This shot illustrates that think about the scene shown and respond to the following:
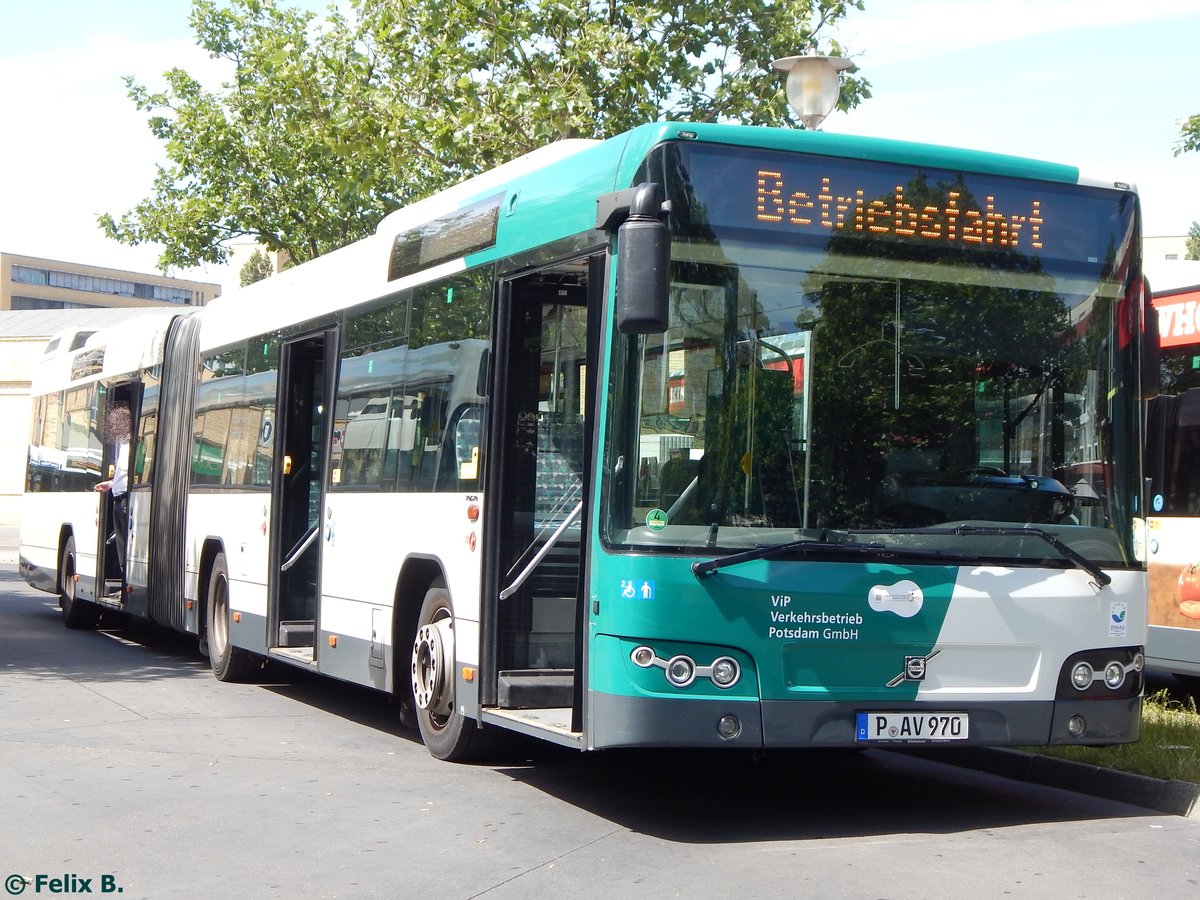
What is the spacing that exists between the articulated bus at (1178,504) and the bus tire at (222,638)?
7259 mm

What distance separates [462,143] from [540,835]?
13.4 m

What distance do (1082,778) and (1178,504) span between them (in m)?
4.04

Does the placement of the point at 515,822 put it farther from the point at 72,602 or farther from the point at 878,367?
the point at 72,602

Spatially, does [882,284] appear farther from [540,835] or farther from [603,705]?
[540,835]

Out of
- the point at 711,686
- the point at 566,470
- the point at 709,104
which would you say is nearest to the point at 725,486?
the point at 711,686

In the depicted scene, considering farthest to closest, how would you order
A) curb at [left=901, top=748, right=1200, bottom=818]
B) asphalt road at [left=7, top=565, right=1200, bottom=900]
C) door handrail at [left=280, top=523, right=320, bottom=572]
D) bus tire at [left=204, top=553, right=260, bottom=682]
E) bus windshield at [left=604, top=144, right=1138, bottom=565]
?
bus tire at [left=204, top=553, right=260, bottom=682]
door handrail at [left=280, top=523, right=320, bottom=572]
curb at [left=901, top=748, right=1200, bottom=818]
bus windshield at [left=604, top=144, right=1138, bottom=565]
asphalt road at [left=7, top=565, right=1200, bottom=900]

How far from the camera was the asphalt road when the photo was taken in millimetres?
6402

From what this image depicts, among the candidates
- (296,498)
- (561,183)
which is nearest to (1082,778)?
(561,183)

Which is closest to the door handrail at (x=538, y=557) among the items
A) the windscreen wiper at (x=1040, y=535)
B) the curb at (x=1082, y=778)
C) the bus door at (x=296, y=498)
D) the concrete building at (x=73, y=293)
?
the windscreen wiper at (x=1040, y=535)

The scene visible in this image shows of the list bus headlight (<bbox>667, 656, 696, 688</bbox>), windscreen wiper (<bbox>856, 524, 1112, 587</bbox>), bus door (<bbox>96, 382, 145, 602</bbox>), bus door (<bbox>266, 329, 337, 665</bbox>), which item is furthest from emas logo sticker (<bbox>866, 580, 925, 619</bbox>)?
bus door (<bbox>96, 382, 145, 602</bbox>)

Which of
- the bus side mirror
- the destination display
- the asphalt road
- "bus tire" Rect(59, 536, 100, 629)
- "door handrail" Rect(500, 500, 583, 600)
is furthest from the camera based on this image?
"bus tire" Rect(59, 536, 100, 629)

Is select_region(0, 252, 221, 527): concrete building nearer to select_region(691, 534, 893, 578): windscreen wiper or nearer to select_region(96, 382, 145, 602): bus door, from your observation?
select_region(96, 382, 145, 602): bus door

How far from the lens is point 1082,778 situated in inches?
343

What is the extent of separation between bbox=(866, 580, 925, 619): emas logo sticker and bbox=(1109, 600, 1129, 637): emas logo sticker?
3.40 feet
